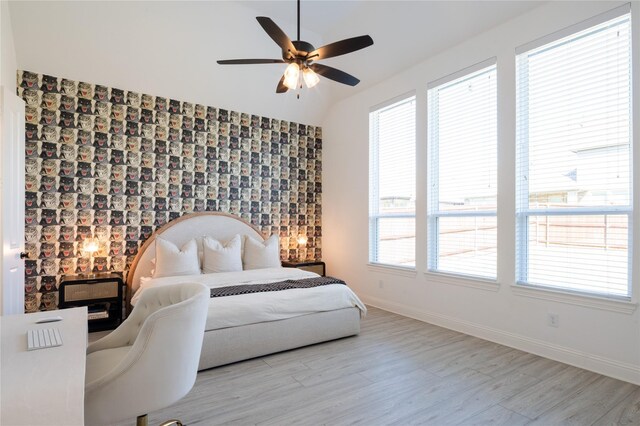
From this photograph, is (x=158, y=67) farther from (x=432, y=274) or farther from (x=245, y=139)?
(x=432, y=274)

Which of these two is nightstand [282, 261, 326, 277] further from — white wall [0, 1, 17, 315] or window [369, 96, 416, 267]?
white wall [0, 1, 17, 315]

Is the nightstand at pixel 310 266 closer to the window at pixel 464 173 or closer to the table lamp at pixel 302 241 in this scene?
the table lamp at pixel 302 241

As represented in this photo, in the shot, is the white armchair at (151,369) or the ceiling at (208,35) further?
the ceiling at (208,35)

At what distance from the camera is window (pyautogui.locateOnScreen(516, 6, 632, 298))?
272 cm

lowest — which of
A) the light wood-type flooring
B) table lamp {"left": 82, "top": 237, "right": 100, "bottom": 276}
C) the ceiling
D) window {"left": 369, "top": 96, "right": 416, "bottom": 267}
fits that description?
the light wood-type flooring

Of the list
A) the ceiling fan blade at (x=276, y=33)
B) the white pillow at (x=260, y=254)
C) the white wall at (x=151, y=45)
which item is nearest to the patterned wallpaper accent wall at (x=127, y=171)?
the white wall at (x=151, y=45)

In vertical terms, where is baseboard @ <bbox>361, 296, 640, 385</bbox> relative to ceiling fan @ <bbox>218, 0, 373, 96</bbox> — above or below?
below

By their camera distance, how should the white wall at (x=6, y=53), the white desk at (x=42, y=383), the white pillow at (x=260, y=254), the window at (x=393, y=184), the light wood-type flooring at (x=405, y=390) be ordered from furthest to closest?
1. the white pillow at (x=260, y=254)
2. the window at (x=393, y=184)
3. the white wall at (x=6, y=53)
4. the light wood-type flooring at (x=405, y=390)
5. the white desk at (x=42, y=383)

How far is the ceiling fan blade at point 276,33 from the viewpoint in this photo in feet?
7.54

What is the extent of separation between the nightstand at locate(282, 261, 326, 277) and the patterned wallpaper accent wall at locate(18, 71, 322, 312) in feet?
1.48

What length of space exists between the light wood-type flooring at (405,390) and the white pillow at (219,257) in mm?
1628

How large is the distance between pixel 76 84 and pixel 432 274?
16.0 feet

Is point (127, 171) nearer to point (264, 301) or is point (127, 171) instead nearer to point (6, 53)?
point (6, 53)

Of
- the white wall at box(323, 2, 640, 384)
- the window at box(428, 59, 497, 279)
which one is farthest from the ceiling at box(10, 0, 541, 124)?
the window at box(428, 59, 497, 279)
